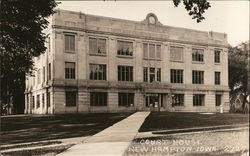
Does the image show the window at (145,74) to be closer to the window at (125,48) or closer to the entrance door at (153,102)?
the entrance door at (153,102)

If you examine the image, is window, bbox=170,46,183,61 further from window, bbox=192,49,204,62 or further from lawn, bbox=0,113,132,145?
A: lawn, bbox=0,113,132,145

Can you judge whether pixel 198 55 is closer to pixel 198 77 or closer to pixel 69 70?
pixel 198 77

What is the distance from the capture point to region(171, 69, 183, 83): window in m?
48.7

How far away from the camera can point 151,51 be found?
46.7 m

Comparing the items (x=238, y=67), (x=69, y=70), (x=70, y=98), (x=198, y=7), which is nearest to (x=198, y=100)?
(x=238, y=67)

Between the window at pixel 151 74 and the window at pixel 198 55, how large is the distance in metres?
6.23

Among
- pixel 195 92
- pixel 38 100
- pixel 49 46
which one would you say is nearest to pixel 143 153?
pixel 49 46

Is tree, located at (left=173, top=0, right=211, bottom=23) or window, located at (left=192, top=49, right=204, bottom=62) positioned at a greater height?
window, located at (left=192, top=49, right=204, bottom=62)

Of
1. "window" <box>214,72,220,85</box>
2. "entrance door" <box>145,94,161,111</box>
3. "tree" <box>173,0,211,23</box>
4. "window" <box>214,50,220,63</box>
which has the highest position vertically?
"window" <box>214,50,220,63</box>

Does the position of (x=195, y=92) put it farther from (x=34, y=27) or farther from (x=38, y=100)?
(x=34, y=27)

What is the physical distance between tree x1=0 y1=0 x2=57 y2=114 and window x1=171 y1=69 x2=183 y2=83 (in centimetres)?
2681

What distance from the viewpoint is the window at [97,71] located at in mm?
41656

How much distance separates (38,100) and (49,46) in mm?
7164

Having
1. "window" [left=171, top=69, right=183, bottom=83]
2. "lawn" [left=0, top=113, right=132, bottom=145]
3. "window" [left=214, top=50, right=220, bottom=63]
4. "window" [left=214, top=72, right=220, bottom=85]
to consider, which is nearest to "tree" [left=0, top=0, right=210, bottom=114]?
"lawn" [left=0, top=113, right=132, bottom=145]
